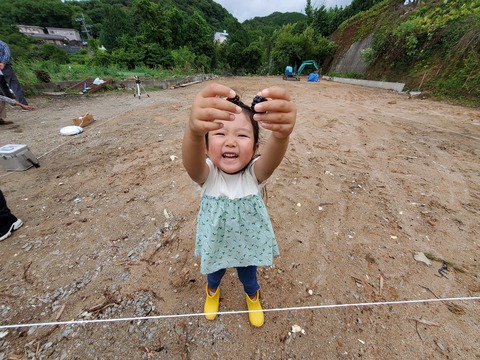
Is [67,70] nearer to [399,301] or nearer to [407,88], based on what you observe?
[399,301]

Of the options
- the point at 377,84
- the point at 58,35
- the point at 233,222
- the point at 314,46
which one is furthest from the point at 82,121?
the point at 58,35

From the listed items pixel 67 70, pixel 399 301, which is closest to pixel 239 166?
pixel 399 301

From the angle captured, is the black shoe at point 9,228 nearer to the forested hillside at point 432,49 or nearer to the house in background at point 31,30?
the forested hillside at point 432,49

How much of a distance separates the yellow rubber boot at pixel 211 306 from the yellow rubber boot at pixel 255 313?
26cm

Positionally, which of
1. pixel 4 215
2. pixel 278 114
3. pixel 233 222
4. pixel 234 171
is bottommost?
pixel 4 215

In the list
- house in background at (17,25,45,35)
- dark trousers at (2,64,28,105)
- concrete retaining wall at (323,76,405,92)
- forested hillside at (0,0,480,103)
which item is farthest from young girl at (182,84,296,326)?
house in background at (17,25,45,35)

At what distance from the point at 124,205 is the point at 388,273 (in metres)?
3.19

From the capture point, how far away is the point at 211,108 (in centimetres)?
81

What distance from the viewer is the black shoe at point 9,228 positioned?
2305 millimetres

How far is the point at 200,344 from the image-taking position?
1534 mm

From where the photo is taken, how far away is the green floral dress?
1261mm

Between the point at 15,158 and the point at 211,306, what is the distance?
406cm

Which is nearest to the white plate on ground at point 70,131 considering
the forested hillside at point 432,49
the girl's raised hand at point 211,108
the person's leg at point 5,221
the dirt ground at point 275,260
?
the dirt ground at point 275,260

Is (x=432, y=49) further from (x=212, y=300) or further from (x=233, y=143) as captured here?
(x=212, y=300)
